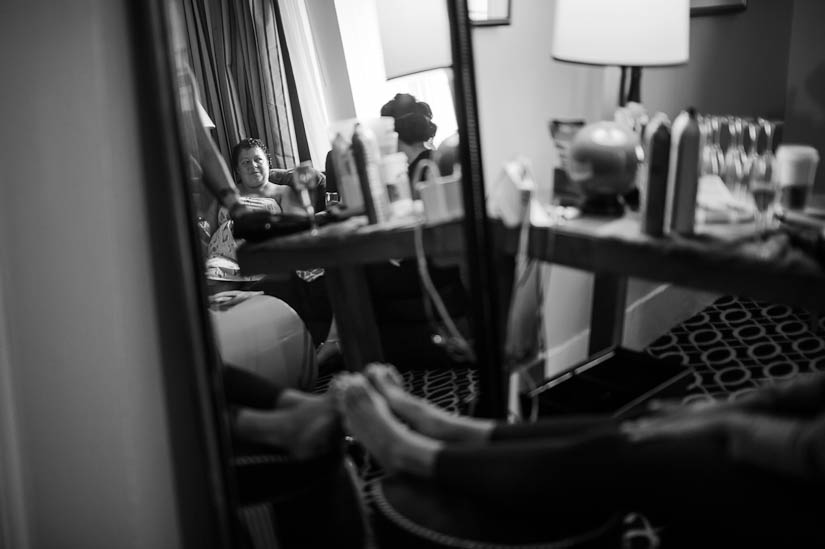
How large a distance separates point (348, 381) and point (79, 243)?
0.54 meters

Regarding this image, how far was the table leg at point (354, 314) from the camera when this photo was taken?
62.8 inches

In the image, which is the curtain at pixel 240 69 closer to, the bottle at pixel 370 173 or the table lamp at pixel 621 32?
the bottle at pixel 370 173

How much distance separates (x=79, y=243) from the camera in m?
1.37

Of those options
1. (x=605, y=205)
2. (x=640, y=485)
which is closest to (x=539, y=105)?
(x=605, y=205)

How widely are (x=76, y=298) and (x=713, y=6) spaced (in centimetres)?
223

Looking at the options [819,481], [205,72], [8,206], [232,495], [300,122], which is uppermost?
[205,72]

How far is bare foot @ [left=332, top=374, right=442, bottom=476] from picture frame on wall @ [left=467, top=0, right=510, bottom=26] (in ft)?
3.13

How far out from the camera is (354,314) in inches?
63.5

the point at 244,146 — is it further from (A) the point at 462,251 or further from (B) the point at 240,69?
(A) the point at 462,251

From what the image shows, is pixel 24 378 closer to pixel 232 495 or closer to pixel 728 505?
pixel 232 495

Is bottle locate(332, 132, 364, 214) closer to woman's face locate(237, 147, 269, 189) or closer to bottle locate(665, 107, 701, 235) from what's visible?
woman's face locate(237, 147, 269, 189)

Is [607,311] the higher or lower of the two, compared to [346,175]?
lower

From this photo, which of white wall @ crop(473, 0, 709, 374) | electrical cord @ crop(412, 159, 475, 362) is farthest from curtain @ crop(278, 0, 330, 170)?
white wall @ crop(473, 0, 709, 374)

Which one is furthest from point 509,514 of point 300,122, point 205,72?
point 205,72
